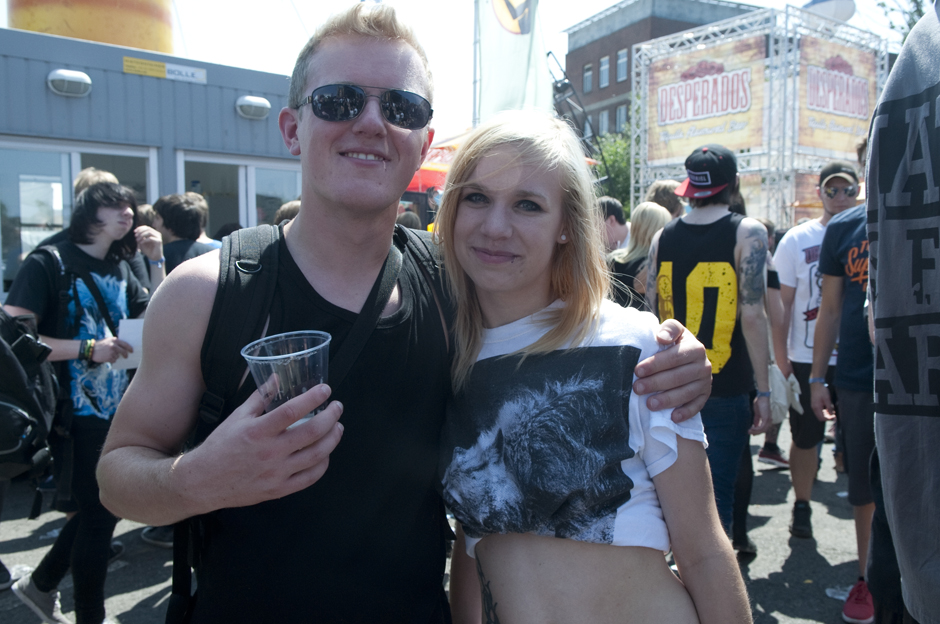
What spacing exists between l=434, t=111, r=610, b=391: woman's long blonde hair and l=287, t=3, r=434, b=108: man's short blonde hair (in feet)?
1.05

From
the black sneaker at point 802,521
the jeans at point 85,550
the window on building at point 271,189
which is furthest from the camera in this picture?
the window on building at point 271,189

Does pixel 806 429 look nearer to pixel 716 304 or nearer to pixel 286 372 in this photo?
pixel 716 304

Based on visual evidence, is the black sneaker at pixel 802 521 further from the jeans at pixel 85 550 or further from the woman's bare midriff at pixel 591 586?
the jeans at pixel 85 550

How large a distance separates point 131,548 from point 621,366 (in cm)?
432

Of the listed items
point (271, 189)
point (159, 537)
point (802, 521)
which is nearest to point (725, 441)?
point (802, 521)

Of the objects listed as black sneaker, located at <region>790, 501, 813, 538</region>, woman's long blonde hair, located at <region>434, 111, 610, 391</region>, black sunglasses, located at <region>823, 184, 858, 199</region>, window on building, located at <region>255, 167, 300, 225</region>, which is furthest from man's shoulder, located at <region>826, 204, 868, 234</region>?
window on building, located at <region>255, 167, 300, 225</region>

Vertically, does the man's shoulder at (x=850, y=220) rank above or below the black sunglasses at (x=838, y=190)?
below

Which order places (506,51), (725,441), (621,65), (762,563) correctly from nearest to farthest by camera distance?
(725,441) < (762,563) < (506,51) < (621,65)

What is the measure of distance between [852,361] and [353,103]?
2.98 meters

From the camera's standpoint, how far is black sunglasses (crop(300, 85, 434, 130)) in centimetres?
155

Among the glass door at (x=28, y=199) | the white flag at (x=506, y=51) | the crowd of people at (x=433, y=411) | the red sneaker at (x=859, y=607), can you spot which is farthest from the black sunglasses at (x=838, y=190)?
the glass door at (x=28, y=199)

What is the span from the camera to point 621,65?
1548 inches

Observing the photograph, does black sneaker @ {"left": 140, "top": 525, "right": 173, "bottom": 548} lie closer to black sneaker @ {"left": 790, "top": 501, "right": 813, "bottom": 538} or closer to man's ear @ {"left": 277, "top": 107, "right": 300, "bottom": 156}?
man's ear @ {"left": 277, "top": 107, "right": 300, "bottom": 156}

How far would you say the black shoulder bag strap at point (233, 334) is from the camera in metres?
1.39
